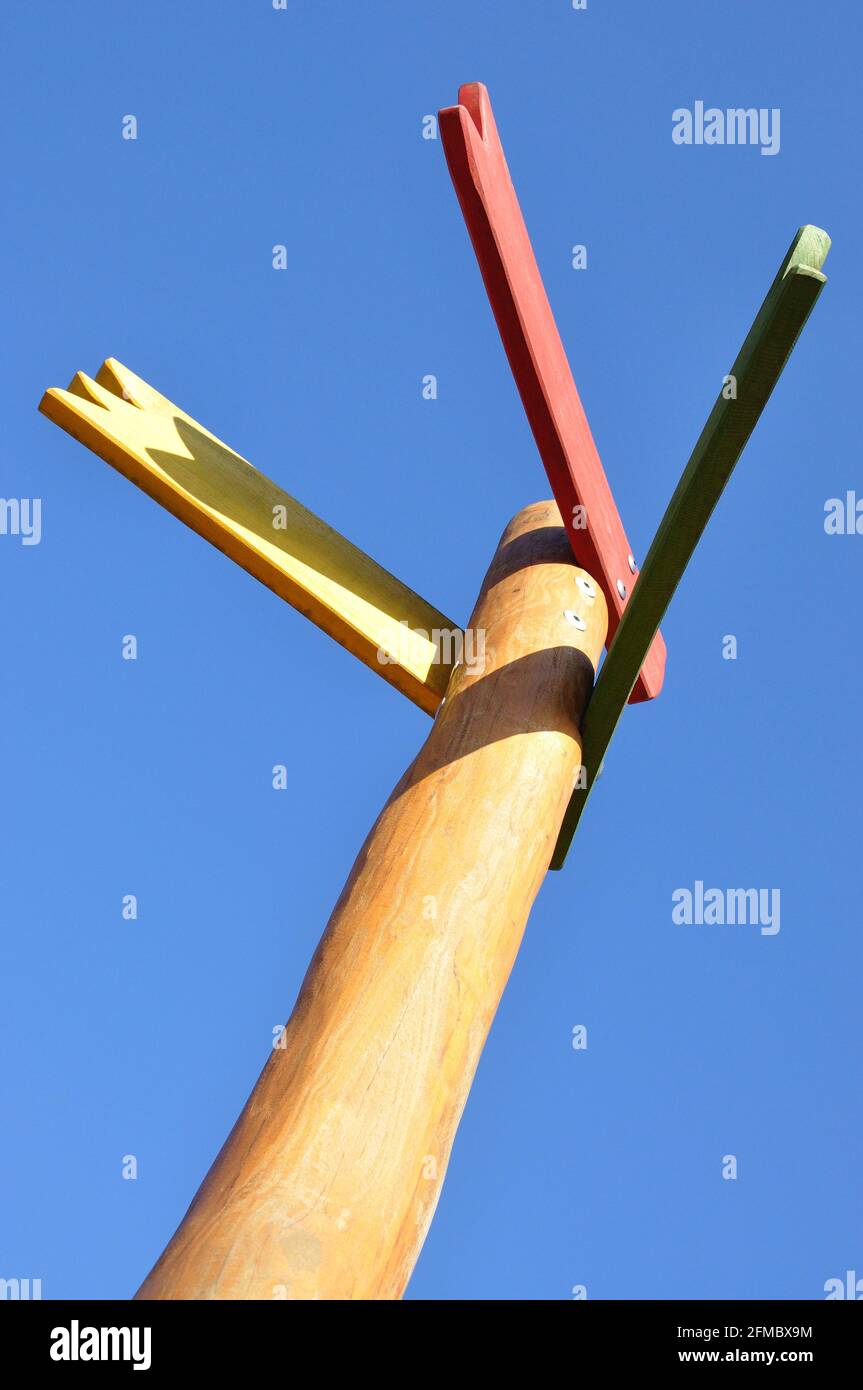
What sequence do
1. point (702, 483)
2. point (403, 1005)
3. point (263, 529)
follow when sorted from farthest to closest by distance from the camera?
1. point (263, 529)
2. point (702, 483)
3. point (403, 1005)

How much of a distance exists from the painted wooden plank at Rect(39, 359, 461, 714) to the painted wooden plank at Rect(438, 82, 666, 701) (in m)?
0.36

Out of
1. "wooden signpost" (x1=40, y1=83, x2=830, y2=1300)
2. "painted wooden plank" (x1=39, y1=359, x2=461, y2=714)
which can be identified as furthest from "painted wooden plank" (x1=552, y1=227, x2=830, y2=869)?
"painted wooden plank" (x1=39, y1=359, x2=461, y2=714)

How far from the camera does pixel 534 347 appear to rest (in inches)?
111

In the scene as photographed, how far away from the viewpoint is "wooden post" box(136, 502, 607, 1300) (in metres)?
1.72

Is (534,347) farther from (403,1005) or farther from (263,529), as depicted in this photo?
(403,1005)

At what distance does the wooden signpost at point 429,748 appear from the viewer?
179cm

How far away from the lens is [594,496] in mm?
3012

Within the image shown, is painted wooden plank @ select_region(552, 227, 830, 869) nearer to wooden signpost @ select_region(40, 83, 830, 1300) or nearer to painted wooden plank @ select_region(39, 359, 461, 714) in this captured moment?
wooden signpost @ select_region(40, 83, 830, 1300)

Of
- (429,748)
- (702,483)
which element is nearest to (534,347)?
(702,483)

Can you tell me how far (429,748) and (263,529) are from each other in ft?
1.84
